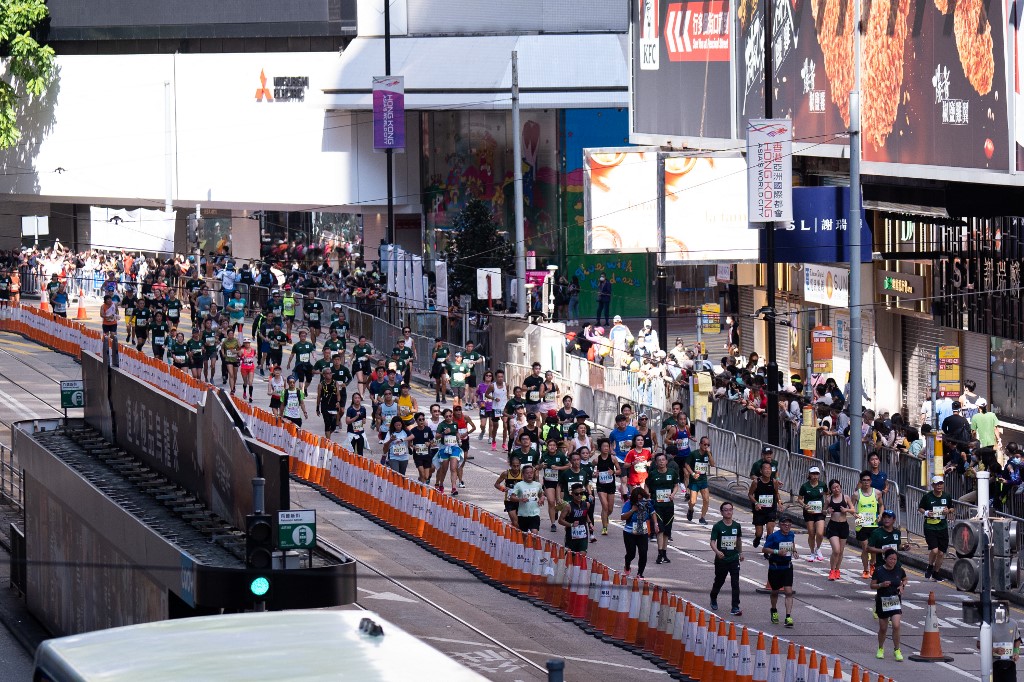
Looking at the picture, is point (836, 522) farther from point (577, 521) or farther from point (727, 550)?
point (577, 521)

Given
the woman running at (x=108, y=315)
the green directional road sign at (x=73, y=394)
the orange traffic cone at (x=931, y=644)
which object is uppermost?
the woman running at (x=108, y=315)

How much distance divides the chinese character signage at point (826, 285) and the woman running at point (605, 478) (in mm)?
11299

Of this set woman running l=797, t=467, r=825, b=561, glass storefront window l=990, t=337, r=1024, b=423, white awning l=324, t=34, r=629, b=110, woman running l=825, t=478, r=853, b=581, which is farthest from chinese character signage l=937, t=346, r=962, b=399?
white awning l=324, t=34, r=629, b=110

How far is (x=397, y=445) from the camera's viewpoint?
29.1m

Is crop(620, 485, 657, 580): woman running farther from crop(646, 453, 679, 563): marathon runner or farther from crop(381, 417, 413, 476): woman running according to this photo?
crop(381, 417, 413, 476): woman running

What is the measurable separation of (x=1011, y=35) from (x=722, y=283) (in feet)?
68.1

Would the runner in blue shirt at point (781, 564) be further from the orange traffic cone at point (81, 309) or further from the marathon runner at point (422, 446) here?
the orange traffic cone at point (81, 309)

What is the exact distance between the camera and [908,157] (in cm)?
3369

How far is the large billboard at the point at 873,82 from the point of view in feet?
101

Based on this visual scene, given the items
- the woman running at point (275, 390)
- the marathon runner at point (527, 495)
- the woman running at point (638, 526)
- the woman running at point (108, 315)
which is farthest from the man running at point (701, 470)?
the woman running at point (108, 315)

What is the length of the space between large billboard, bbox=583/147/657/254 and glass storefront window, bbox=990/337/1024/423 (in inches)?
356

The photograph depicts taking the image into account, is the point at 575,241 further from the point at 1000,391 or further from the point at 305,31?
the point at 1000,391

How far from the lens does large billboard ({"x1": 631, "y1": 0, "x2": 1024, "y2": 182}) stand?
101ft

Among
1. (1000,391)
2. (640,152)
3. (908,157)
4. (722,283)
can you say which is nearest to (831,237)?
(908,157)
